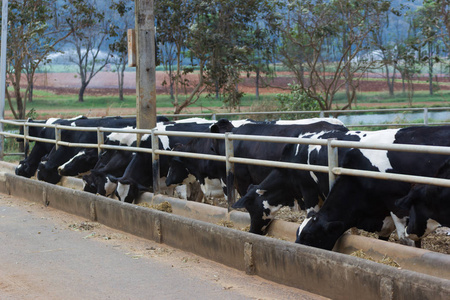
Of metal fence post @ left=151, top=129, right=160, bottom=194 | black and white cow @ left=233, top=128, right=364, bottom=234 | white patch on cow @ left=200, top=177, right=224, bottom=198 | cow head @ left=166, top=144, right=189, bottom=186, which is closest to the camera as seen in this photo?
black and white cow @ left=233, top=128, right=364, bottom=234

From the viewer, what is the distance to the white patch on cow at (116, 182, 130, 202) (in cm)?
1074

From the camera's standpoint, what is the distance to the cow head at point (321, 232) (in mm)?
6738

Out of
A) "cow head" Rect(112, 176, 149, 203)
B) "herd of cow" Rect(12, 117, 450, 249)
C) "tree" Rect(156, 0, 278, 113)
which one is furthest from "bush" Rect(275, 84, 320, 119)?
"cow head" Rect(112, 176, 149, 203)

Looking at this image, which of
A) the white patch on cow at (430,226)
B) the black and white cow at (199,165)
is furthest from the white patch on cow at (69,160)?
the white patch on cow at (430,226)

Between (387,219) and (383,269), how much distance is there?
1.91 metres

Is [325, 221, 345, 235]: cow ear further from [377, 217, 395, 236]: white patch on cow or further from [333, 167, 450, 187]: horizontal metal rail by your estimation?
[377, 217, 395, 236]: white patch on cow

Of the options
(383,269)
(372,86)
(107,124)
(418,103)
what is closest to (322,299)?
(383,269)

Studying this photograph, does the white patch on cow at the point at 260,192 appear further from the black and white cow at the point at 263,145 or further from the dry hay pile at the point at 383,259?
the dry hay pile at the point at 383,259

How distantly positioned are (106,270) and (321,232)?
2.36 metres

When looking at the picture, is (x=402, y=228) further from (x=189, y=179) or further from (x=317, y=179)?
(x=189, y=179)

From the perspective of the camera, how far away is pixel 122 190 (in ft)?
35.4

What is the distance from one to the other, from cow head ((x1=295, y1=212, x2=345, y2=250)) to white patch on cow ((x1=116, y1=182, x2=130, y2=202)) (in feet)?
14.9

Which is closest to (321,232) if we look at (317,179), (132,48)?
(317,179)

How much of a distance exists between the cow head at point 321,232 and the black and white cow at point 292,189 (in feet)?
3.09
